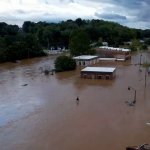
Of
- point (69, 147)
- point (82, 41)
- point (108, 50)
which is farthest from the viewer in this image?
point (108, 50)

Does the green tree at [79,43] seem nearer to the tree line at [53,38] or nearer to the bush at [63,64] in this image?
the tree line at [53,38]

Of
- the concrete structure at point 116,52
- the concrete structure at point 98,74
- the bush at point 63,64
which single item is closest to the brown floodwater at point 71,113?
the concrete structure at point 98,74

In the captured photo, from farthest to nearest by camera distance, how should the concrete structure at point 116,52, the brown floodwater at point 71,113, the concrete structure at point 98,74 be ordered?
the concrete structure at point 116,52
the concrete structure at point 98,74
the brown floodwater at point 71,113

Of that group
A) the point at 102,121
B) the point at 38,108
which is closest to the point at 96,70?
the point at 38,108

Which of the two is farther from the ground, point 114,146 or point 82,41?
point 82,41

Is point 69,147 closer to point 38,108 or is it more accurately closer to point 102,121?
point 102,121
